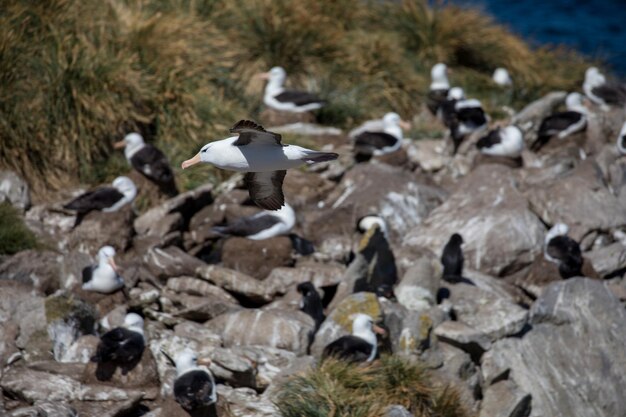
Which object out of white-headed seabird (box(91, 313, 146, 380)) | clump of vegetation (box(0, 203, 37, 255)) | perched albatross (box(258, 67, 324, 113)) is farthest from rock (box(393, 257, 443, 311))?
perched albatross (box(258, 67, 324, 113))

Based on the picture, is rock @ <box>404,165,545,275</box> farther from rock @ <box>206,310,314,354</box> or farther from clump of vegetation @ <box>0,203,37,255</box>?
clump of vegetation @ <box>0,203,37,255</box>

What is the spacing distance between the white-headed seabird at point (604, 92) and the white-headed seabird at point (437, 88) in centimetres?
244

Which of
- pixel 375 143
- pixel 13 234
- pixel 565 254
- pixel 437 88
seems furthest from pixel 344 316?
pixel 437 88

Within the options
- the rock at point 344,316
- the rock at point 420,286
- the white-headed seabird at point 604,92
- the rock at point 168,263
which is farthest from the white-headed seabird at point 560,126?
the rock at point 168,263

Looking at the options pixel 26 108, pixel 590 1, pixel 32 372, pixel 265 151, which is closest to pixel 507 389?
pixel 265 151

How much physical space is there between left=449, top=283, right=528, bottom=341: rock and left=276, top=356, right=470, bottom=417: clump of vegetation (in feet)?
3.68

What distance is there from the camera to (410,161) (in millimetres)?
15414

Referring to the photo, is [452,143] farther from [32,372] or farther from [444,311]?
[32,372]

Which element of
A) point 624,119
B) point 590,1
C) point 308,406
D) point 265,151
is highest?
point 265,151

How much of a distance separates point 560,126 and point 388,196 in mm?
3391

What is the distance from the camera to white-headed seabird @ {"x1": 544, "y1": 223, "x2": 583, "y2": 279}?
12.4 meters

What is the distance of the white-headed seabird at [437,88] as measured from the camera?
1736 cm

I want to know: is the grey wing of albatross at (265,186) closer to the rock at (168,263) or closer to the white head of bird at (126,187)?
the rock at (168,263)

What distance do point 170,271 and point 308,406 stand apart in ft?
10.1
